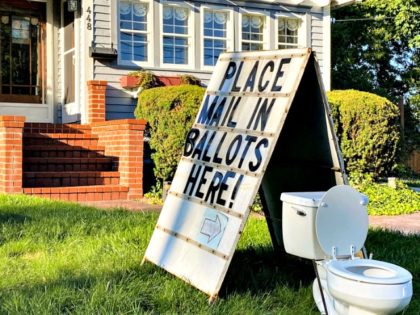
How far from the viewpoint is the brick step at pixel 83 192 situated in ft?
27.1

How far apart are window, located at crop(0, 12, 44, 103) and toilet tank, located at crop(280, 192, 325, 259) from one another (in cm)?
912

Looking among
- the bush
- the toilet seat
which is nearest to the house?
the bush

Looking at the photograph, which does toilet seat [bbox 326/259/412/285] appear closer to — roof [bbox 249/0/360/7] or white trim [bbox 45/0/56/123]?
white trim [bbox 45/0/56/123]

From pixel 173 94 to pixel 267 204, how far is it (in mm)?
4717

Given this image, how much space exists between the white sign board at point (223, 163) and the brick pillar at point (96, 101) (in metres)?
6.07

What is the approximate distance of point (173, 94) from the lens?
8.93 metres

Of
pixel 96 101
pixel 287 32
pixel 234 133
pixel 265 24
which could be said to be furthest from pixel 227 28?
pixel 234 133

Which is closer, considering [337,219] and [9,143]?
[337,219]

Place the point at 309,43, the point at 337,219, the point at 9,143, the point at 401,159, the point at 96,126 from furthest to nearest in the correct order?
the point at 309,43
the point at 401,159
the point at 96,126
the point at 9,143
the point at 337,219

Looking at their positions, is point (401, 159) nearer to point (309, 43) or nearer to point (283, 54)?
point (309, 43)

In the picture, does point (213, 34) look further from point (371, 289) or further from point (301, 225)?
point (371, 289)

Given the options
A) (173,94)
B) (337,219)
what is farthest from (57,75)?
(337,219)

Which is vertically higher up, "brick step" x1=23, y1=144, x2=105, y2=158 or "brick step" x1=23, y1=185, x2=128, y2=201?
"brick step" x1=23, y1=144, x2=105, y2=158

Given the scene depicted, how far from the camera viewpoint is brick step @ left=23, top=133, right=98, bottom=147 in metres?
9.26
